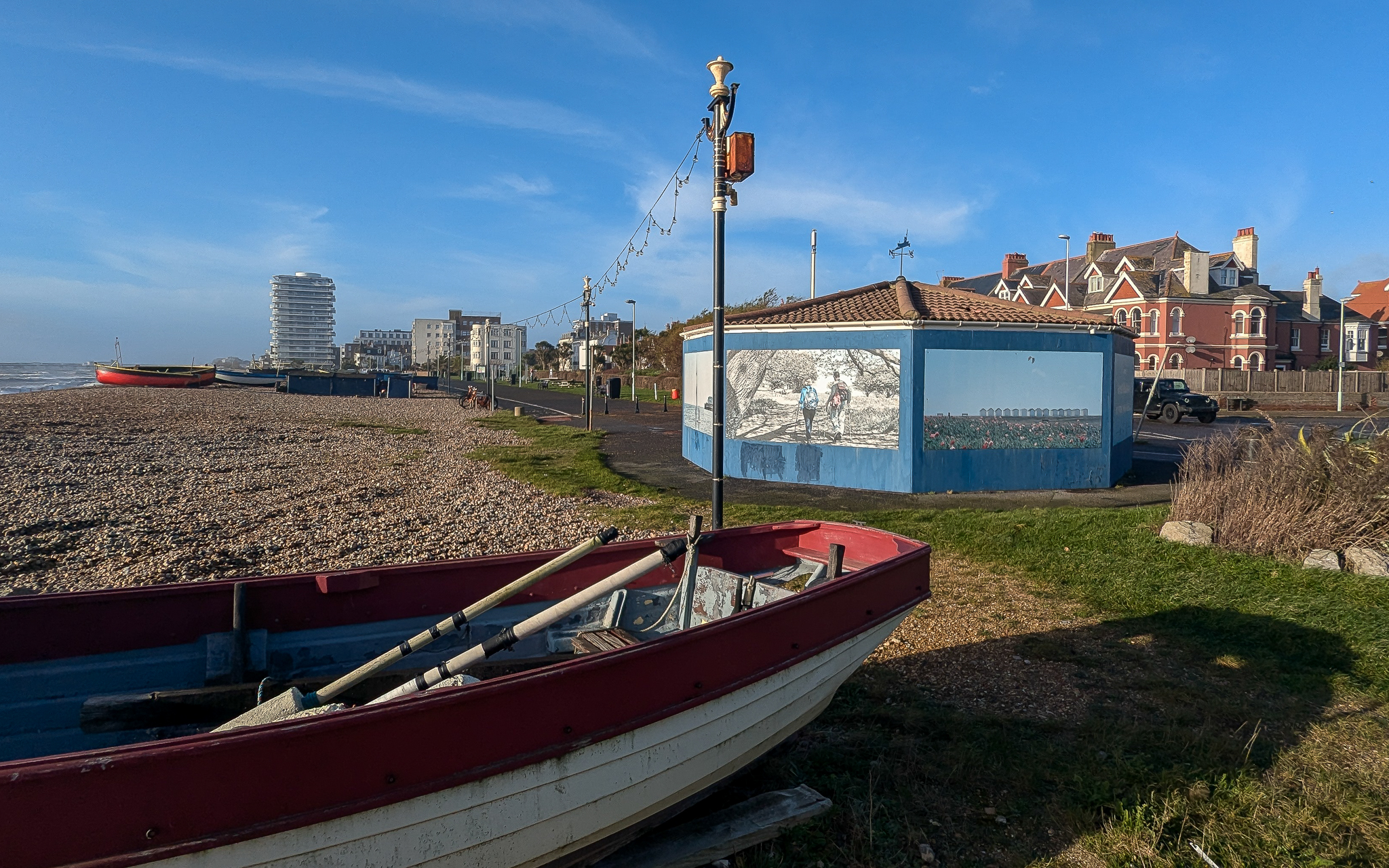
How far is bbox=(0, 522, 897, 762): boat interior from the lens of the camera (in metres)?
3.65

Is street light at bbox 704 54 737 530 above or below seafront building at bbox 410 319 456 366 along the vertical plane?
below

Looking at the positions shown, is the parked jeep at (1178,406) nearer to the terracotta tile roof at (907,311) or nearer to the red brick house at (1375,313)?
the terracotta tile roof at (907,311)

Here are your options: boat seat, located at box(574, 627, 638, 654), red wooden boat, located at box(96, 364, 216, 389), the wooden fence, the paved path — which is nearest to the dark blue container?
red wooden boat, located at box(96, 364, 216, 389)

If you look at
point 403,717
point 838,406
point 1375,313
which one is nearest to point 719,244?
point 403,717

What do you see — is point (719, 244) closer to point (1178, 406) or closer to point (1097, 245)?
point (1178, 406)

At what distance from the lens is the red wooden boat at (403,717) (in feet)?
7.89

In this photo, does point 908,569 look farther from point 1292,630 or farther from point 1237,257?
point 1237,257

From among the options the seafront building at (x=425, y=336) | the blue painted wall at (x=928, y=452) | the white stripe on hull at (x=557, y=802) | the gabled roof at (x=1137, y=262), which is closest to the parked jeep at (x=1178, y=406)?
the blue painted wall at (x=928, y=452)

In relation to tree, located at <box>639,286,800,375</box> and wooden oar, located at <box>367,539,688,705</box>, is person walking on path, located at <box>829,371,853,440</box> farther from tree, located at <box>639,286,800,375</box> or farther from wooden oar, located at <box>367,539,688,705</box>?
tree, located at <box>639,286,800,375</box>

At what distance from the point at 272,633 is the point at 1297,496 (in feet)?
31.7

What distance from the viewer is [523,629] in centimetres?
365

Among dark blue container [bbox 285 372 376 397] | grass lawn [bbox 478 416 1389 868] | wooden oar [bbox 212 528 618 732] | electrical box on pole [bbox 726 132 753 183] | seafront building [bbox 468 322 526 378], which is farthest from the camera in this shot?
seafront building [bbox 468 322 526 378]

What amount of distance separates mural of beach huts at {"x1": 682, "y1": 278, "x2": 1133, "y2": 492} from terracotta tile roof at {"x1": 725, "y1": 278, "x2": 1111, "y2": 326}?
0.14 ft

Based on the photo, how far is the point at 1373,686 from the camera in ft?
18.2
